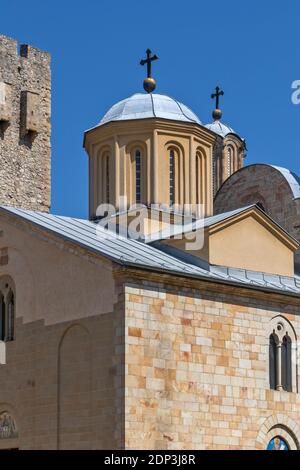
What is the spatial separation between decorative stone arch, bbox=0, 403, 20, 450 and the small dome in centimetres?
1803

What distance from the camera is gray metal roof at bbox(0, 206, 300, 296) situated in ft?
78.6

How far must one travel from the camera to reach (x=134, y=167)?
2973 centimetres

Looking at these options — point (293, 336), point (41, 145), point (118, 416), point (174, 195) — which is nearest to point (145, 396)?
point (118, 416)

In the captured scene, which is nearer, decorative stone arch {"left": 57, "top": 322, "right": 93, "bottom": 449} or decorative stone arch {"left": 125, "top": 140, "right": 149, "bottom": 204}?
decorative stone arch {"left": 57, "top": 322, "right": 93, "bottom": 449}

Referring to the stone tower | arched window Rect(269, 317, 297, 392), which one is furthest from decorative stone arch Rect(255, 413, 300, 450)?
the stone tower

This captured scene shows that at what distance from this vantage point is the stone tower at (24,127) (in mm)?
37719

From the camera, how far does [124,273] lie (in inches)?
912

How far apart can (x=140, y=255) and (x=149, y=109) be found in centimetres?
632

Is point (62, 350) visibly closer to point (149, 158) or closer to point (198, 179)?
point (149, 158)

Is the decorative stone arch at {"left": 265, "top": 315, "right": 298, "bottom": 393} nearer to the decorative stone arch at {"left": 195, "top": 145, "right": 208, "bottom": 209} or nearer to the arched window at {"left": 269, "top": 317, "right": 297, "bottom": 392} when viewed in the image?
the arched window at {"left": 269, "top": 317, "right": 297, "bottom": 392}

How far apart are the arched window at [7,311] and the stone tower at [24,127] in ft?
36.8

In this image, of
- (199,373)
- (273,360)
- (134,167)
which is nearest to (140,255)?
(199,373)

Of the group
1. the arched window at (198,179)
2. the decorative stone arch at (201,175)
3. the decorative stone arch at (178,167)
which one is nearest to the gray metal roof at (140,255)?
the decorative stone arch at (178,167)
